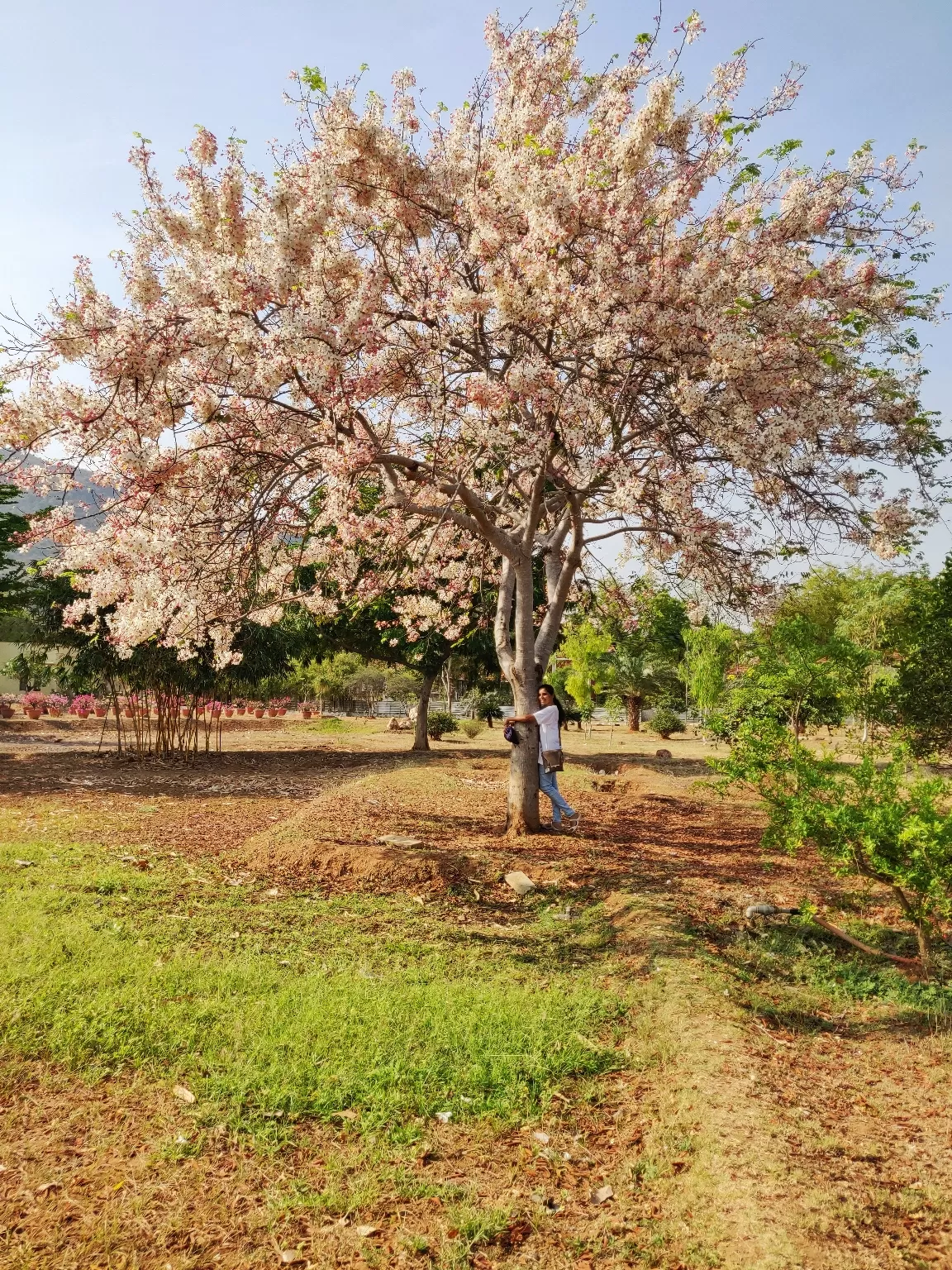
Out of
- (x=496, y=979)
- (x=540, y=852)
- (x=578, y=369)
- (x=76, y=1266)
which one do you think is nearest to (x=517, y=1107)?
(x=496, y=979)

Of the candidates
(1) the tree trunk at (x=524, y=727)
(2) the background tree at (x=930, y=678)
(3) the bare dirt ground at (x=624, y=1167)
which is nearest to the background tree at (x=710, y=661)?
(2) the background tree at (x=930, y=678)

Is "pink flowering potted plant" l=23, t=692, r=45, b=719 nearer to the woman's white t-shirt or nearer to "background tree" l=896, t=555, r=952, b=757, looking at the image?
the woman's white t-shirt

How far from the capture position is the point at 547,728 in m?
9.72

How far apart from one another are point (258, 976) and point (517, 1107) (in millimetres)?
2022

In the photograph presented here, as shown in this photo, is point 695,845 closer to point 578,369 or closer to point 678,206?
point 578,369

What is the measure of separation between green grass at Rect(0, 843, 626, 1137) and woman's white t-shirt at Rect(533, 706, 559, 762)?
3061 millimetres

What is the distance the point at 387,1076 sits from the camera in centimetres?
396

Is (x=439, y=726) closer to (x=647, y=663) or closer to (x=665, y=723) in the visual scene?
(x=665, y=723)

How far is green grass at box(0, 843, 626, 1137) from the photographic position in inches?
153

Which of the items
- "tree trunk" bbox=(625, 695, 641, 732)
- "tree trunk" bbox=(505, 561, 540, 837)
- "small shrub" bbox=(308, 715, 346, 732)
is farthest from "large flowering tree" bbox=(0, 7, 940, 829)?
"tree trunk" bbox=(625, 695, 641, 732)

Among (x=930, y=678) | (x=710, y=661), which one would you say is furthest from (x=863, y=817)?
(x=710, y=661)

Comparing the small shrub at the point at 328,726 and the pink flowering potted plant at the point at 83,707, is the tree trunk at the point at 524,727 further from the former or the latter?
the pink flowering potted plant at the point at 83,707

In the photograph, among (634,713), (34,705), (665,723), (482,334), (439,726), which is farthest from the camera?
(634,713)

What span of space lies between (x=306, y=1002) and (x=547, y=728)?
5.45 m
